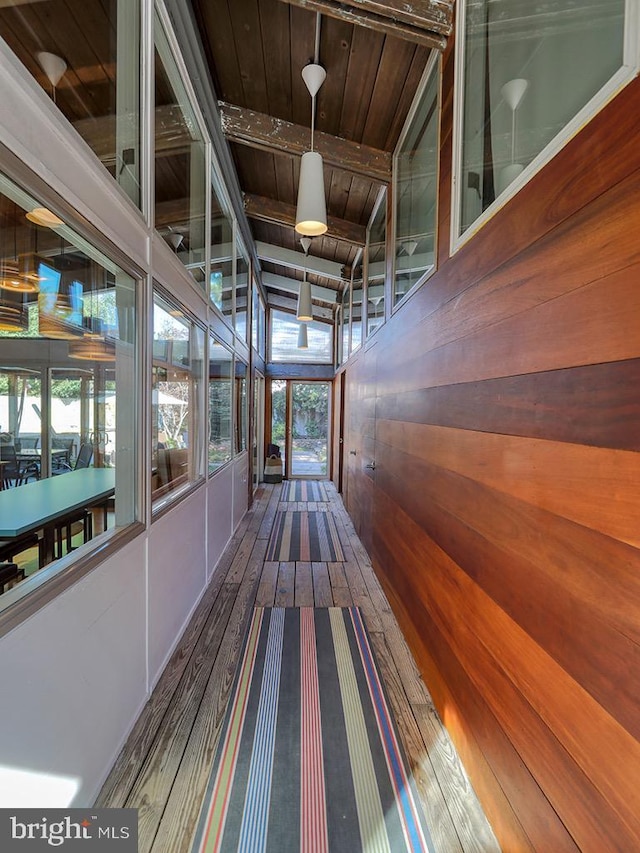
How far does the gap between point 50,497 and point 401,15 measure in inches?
131

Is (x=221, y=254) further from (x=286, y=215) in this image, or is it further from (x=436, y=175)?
(x=436, y=175)

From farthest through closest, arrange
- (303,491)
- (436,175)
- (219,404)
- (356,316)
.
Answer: (303,491), (356,316), (219,404), (436,175)

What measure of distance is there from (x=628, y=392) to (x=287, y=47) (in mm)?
2956

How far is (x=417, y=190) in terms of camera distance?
2555 millimetres

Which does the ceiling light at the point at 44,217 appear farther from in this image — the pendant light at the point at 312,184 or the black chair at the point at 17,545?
the pendant light at the point at 312,184

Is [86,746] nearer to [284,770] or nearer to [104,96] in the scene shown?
[284,770]

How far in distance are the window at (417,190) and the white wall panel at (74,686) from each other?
7.28 ft

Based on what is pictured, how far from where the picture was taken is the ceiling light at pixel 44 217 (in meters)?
1.19

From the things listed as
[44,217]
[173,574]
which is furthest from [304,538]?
[44,217]

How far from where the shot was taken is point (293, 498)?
6371 millimetres

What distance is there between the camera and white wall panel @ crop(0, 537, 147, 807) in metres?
0.99

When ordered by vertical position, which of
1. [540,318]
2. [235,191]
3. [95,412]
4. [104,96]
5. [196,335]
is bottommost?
[95,412]

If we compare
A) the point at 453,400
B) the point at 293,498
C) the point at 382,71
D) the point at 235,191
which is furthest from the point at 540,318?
the point at 293,498

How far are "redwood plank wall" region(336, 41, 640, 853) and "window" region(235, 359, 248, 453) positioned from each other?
10.3 ft
